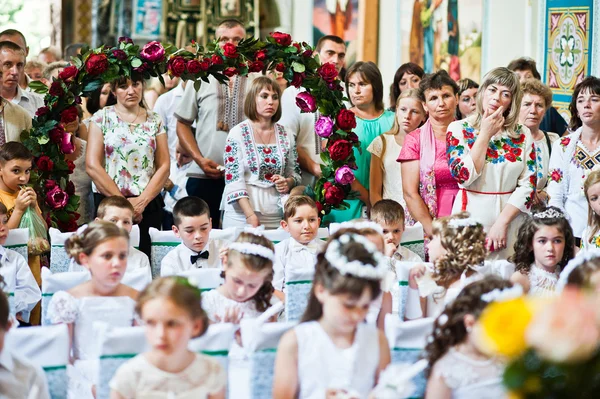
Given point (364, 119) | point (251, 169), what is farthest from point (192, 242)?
point (364, 119)

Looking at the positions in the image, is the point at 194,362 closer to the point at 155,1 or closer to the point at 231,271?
Result: the point at 231,271

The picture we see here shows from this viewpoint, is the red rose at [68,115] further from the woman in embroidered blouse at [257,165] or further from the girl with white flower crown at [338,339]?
the girl with white flower crown at [338,339]

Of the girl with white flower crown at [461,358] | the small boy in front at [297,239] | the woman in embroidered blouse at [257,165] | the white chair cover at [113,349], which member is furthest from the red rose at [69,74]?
the girl with white flower crown at [461,358]

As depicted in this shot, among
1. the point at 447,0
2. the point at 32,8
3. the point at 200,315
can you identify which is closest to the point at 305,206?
the point at 200,315

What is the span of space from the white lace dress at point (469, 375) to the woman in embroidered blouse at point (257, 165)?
3.01 metres

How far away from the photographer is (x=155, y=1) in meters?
14.1

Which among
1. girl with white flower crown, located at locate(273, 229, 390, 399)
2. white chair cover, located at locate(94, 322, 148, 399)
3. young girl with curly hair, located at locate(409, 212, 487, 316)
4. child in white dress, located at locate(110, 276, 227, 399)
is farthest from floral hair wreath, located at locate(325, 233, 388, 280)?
young girl with curly hair, located at locate(409, 212, 487, 316)

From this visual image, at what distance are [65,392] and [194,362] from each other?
18.7 inches

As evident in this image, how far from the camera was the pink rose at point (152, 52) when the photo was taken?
609 cm

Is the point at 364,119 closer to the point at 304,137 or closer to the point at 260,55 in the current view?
the point at 304,137

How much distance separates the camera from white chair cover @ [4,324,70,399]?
333 cm

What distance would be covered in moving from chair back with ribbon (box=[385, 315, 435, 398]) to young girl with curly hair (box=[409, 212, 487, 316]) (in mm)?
903

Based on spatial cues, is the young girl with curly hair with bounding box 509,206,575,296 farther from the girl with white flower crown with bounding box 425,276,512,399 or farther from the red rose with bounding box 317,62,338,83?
the red rose with bounding box 317,62,338,83

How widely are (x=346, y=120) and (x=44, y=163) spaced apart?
1.90 meters
